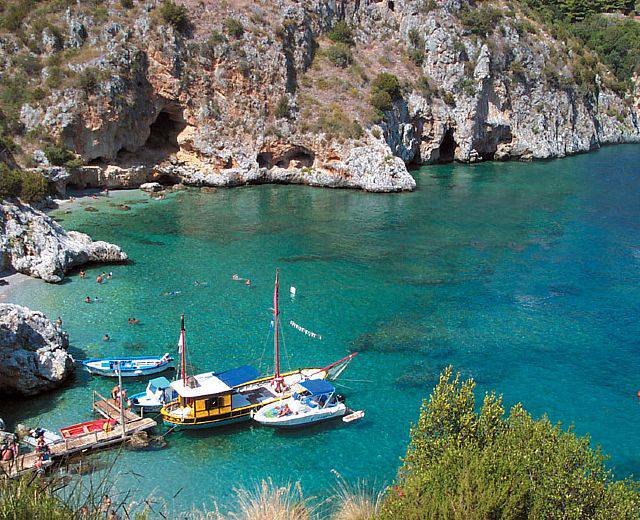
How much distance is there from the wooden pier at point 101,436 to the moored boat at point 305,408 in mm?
5335

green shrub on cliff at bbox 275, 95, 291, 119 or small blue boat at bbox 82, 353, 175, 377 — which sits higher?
green shrub on cliff at bbox 275, 95, 291, 119

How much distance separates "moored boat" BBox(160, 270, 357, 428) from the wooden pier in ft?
4.59

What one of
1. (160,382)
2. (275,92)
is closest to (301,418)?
(160,382)

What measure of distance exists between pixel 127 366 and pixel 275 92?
187 ft

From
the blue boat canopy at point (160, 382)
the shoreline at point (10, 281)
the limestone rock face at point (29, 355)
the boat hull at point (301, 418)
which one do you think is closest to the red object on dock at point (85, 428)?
the blue boat canopy at point (160, 382)

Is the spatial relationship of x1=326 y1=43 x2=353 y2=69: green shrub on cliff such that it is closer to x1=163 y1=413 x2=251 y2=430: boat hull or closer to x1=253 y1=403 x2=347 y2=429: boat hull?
x1=253 y1=403 x2=347 y2=429: boat hull

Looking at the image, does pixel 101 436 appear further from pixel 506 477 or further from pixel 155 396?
pixel 506 477

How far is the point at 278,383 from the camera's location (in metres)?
31.5

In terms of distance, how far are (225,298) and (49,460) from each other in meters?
19.4

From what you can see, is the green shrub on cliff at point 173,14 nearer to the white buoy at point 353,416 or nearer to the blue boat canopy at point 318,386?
the blue boat canopy at point 318,386

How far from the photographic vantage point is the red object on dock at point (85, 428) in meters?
26.9

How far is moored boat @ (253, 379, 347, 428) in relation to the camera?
29219 mm

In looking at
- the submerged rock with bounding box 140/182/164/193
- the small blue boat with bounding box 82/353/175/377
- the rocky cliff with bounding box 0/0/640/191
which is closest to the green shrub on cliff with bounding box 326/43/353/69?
the rocky cliff with bounding box 0/0/640/191

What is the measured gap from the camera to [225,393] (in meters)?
29.0
